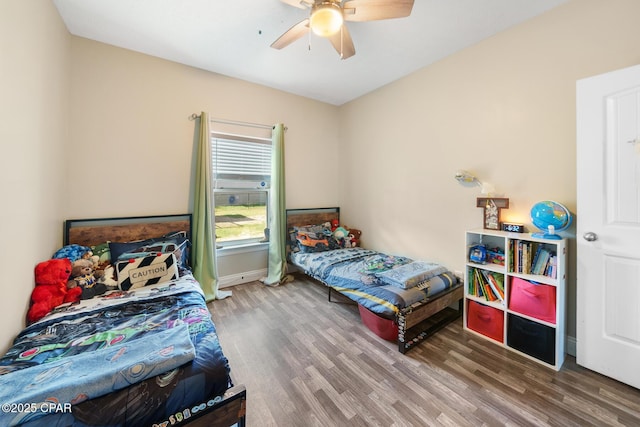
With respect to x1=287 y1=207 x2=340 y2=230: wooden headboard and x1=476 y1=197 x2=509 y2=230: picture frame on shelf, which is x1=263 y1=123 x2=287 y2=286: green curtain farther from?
x1=476 y1=197 x2=509 y2=230: picture frame on shelf

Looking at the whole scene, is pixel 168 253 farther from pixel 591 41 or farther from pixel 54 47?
pixel 591 41

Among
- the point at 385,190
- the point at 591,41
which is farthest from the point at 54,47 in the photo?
the point at 591,41

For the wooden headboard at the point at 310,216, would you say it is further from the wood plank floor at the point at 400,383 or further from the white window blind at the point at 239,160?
the wood plank floor at the point at 400,383

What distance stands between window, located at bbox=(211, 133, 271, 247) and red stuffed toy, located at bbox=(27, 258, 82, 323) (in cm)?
155

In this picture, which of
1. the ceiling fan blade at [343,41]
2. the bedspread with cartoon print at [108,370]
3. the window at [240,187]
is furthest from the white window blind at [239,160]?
the bedspread with cartoon print at [108,370]

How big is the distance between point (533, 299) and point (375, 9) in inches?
93.9

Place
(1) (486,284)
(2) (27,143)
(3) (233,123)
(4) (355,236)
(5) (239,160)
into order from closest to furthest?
(2) (27,143) → (1) (486,284) → (3) (233,123) → (5) (239,160) → (4) (355,236)

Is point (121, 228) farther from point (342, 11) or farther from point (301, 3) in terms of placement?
point (342, 11)

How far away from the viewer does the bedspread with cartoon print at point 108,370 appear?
89 cm

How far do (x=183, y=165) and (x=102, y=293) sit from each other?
1550 millimetres

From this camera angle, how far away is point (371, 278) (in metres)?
2.38

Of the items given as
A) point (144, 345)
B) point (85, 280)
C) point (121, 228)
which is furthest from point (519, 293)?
point (121, 228)

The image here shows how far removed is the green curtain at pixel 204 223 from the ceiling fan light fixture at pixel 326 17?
6.05ft

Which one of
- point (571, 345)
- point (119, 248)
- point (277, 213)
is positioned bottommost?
point (571, 345)
